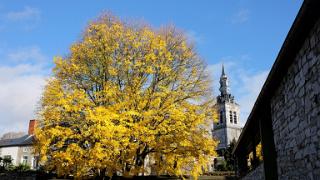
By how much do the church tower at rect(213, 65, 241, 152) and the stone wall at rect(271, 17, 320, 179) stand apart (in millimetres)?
83414

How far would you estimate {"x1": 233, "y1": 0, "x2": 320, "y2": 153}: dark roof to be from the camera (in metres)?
5.27

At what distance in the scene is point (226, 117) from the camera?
91250mm

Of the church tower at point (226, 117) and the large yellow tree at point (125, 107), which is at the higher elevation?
the church tower at point (226, 117)

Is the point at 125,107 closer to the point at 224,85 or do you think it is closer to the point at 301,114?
the point at 301,114

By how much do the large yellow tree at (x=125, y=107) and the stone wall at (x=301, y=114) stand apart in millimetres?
8229

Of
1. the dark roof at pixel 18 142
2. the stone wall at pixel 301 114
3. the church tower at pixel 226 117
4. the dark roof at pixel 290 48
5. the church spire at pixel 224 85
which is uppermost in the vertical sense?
the church spire at pixel 224 85

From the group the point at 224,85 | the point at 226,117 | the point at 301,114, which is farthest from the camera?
the point at 224,85

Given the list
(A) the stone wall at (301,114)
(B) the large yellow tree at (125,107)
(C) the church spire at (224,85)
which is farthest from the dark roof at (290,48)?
(C) the church spire at (224,85)

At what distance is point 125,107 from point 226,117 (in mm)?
77776

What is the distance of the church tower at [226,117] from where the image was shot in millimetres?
90875

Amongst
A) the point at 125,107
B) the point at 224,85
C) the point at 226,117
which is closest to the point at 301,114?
the point at 125,107

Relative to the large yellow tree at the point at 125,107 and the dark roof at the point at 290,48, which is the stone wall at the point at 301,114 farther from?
the large yellow tree at the point at 125,107

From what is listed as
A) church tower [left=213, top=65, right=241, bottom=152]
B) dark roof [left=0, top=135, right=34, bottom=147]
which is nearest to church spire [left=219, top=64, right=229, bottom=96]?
church tower [left=213, top=65, right=241, bottom=152]

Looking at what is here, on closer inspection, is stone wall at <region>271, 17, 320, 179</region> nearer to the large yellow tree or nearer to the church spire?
the large yellow tree
